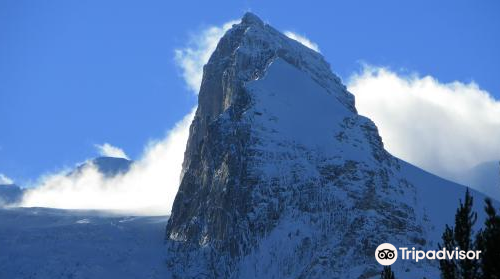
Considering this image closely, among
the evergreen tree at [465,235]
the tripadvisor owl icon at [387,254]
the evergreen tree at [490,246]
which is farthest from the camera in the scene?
the tripadvisor owl icon at [387,254]

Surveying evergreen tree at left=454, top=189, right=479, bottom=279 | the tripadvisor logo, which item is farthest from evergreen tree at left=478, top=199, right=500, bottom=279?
evergreen tree at left=454, top=189, right=479, bottom=279

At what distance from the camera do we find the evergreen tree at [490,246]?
4603 centimetres

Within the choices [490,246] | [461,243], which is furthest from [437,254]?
[490,246]

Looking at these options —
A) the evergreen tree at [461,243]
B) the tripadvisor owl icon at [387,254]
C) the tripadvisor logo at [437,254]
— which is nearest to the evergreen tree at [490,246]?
the tripadvisor logo at [437,254]

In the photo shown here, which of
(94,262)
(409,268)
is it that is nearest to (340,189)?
(409,268)

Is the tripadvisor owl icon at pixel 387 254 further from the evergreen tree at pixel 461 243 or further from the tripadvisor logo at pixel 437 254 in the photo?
the evergreen tree at pixel 461 243

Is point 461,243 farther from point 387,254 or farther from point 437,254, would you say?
point 387,254

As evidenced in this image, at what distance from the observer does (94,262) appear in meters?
199

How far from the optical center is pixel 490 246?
4644cm

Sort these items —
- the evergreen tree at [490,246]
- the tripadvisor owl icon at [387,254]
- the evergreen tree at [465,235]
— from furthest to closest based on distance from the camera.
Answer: the tripadvisor owl icon at [387,254] → the evergreen tree at [465,235] → the evergreen tree at [490,246]

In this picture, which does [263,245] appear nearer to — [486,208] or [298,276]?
[298,276]

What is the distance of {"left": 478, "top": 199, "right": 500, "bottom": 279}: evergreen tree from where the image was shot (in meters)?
46.0

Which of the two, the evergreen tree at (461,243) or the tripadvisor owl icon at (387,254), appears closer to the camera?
the evergreen tree at (461,243)

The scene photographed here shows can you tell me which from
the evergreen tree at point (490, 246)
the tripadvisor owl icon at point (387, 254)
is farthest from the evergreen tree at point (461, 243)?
the tripadvisor owl icon at point (387, 254)
